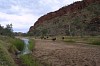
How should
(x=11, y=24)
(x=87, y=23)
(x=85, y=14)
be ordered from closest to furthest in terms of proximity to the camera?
(x=11, y=24), (x=87, y=23), (x=85, y=14)

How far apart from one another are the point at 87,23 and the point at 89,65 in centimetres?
12307

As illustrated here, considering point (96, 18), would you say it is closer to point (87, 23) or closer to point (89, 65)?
point (87, 23)

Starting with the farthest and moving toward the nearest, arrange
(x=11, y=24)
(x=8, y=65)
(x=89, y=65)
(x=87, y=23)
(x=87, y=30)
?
1. (x=87, y=23)
2. (x=87, y=30)
3. (x=11, y=24)
4. (x=89, y=65)
5. (x=8, y=65)

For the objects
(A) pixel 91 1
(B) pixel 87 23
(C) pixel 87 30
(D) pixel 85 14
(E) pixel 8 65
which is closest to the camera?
(E) pixel 8 65

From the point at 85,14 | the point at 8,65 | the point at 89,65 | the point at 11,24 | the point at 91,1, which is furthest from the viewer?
the point at 91,1

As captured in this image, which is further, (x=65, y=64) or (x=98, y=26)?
(x=98, y=26)

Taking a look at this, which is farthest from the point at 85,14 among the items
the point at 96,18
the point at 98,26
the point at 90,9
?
the point at 98,26


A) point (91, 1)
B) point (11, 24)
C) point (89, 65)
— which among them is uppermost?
point (91, 1)

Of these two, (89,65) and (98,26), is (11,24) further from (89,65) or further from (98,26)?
(89,65)

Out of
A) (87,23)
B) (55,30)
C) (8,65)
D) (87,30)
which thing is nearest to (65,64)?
(8,65)

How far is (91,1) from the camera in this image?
19725 cm

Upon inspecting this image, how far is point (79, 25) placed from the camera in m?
141

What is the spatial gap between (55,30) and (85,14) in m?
19.3

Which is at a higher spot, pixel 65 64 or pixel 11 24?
pixel 11 24
